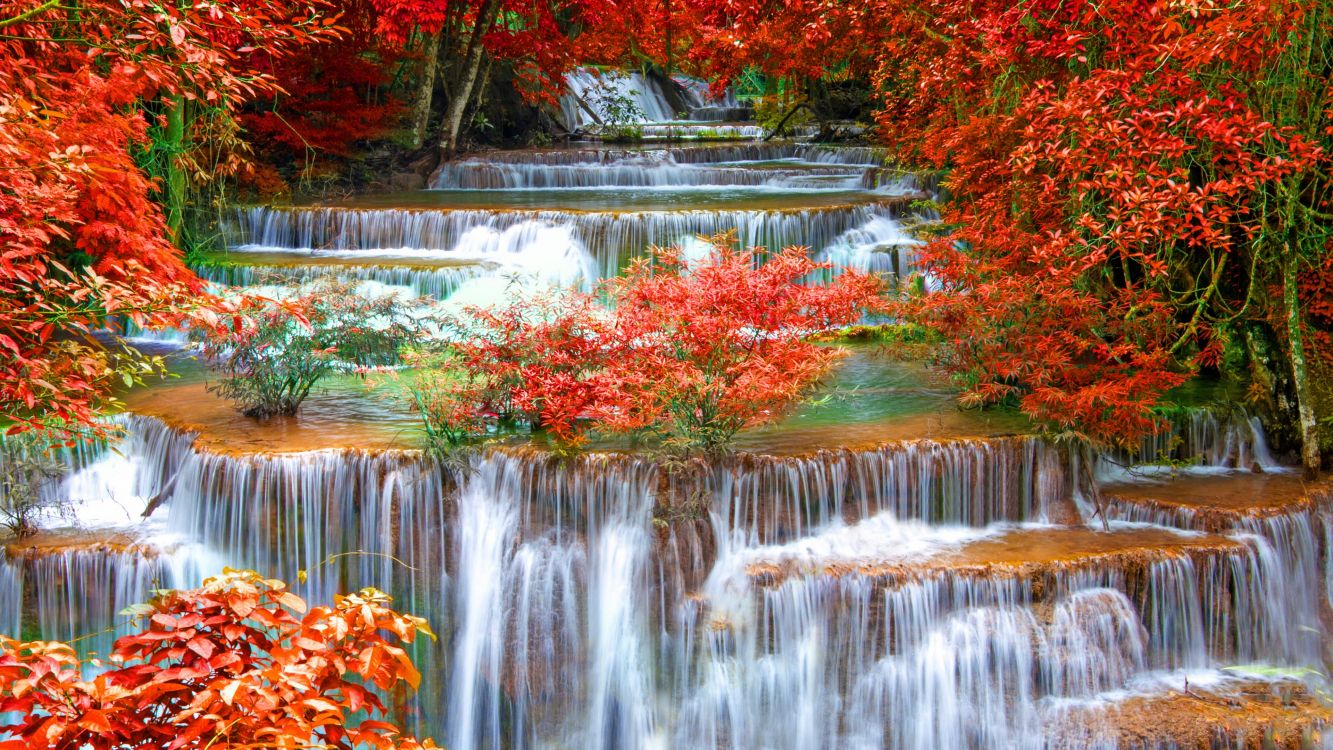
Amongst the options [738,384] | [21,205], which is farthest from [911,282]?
A: [21,205]

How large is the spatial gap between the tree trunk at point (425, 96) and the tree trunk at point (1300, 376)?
15164 mm

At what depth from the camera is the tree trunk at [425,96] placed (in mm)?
20094

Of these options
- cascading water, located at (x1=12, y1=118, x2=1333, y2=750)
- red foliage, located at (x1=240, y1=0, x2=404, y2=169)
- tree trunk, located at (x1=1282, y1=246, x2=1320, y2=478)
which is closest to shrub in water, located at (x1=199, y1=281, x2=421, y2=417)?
cascading water, located at (x1=12, y1=118, x2=1333, y2=750)

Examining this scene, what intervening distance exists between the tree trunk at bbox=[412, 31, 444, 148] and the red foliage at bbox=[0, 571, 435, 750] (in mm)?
17675

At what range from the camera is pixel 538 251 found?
45.2 ft

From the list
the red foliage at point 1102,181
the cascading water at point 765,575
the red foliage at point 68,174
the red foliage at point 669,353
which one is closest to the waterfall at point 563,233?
the red foliage at point 1102,181

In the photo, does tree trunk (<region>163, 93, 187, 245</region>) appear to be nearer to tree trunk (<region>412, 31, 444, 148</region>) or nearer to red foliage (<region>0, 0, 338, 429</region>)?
red foliage (<region>0, 0, 338, 429</region>)

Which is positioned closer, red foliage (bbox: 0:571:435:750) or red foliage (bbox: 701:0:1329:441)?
red foliage (bbox: 0:571:435:750)

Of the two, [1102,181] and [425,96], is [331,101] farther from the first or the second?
[1102,181]

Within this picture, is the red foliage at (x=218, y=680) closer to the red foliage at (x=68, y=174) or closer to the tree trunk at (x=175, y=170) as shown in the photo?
the red foliage at (x=68, y=174)

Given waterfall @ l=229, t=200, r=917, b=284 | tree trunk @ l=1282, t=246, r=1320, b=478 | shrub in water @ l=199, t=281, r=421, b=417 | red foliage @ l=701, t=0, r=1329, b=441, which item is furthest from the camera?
waterfall @ l=229, t=200, r=917, b=284

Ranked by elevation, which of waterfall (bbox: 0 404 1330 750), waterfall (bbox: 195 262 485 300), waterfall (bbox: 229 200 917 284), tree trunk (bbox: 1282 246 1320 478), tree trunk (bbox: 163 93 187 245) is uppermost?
tree trunk (bbox: 163 93 187 245)

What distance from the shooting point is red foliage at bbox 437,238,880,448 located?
25.4 feet

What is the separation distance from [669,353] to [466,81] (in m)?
13.3
